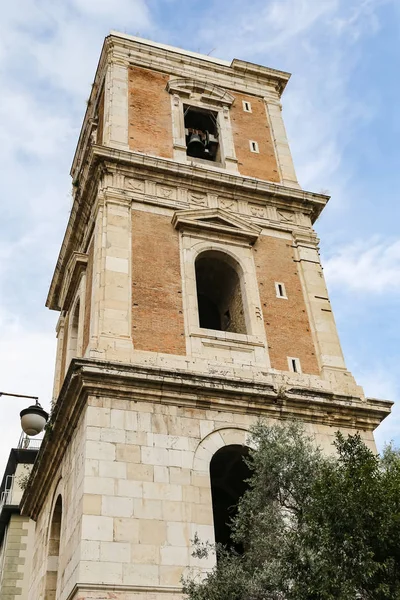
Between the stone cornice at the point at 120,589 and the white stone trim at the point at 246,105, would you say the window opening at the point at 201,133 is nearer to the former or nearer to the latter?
the white stone trim at the point at 246,105

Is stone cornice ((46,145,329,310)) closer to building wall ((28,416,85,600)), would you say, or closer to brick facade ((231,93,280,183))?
brick facade ((231,93,280,183))

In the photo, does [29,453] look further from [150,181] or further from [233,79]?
[233,79]

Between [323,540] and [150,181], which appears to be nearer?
[323,540]

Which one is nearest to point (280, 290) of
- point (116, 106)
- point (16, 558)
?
point (116, 106)

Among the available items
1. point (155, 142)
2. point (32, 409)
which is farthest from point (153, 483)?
point (155, 142)

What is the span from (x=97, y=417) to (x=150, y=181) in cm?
748

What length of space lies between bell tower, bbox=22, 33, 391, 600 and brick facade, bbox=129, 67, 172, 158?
0.06 meters

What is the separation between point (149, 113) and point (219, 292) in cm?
579

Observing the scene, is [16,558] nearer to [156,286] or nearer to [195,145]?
[156,286]

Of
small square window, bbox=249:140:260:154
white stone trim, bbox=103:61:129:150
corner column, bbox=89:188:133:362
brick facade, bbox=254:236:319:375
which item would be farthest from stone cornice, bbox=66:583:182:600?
small square window, bbox=249:140:260:154

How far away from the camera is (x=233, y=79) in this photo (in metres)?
23.8

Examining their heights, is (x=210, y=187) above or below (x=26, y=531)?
above

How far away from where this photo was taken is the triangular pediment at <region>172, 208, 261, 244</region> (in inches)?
717

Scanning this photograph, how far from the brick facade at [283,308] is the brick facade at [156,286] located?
2183 millimetres
